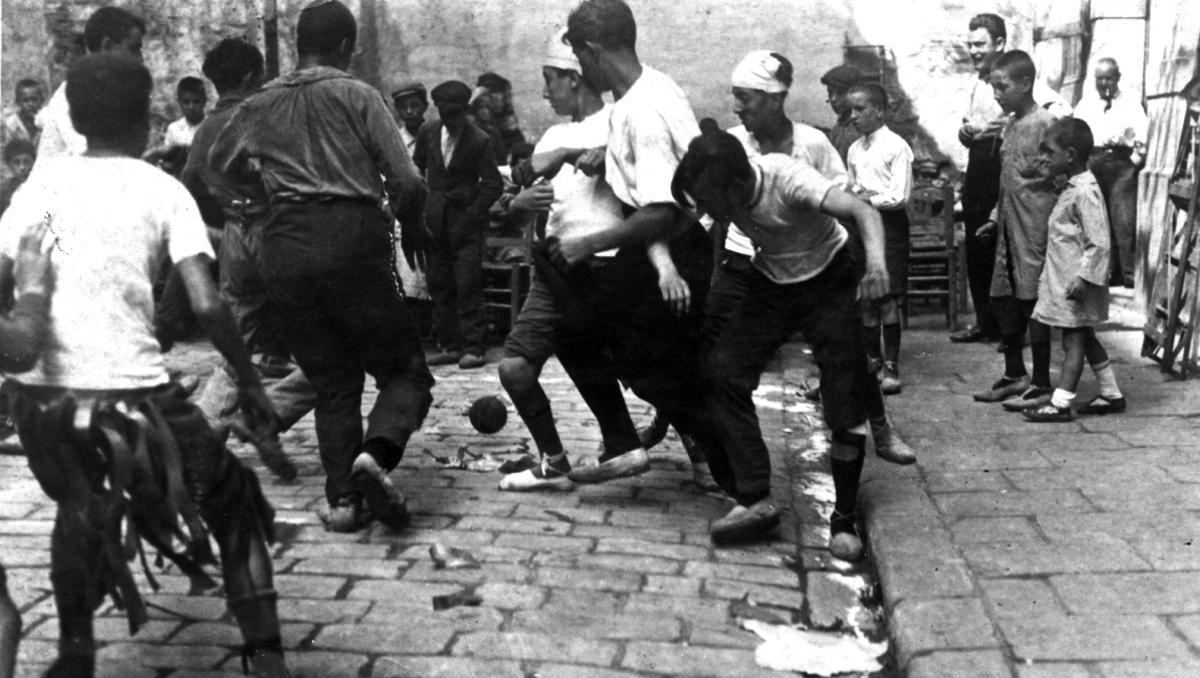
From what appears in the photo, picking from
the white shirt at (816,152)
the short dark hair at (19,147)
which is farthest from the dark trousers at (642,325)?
the short dark hair at (19,147)

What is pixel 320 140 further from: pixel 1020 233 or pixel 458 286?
pixel 458 286

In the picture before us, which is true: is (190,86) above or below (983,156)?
above

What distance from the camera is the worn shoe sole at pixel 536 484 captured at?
6145 mm

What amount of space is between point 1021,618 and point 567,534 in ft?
5.91

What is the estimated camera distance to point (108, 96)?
10.1 feet

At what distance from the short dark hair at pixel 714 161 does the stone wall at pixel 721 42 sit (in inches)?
270

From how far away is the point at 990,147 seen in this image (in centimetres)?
983

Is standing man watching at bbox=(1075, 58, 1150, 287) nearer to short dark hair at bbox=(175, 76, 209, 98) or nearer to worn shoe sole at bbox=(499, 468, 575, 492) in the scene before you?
worn shoe sole at bbox=(499, 468, 575, 492)

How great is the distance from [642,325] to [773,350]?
0.52 meters

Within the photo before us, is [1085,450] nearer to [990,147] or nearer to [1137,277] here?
[990,147]

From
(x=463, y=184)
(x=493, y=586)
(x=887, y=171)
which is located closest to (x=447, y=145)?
(x=463, y=184)

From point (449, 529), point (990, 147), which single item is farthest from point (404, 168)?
point (990, 147)

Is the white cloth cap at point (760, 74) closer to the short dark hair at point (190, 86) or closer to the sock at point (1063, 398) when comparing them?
the sock at point (1063, 398)

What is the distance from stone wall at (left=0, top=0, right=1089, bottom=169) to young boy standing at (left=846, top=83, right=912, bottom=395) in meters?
3.56
